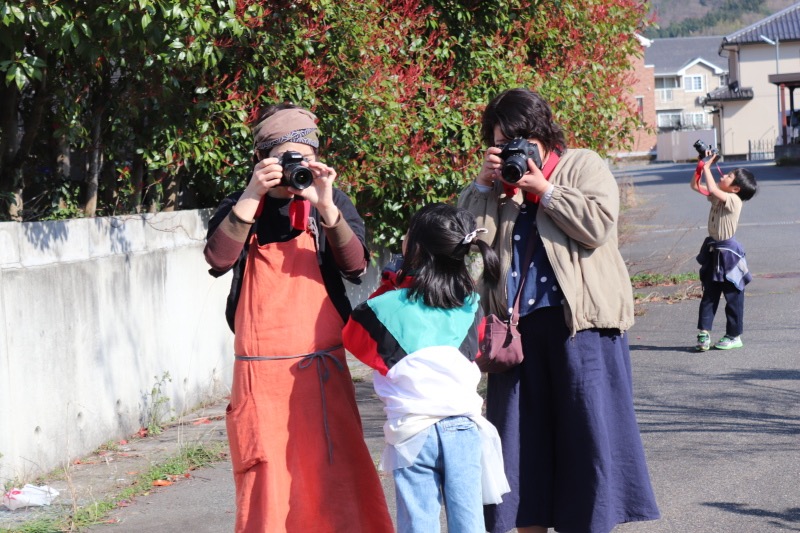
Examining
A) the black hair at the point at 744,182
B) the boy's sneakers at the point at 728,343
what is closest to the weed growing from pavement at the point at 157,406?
the boy's sneakers at the point at 728,343

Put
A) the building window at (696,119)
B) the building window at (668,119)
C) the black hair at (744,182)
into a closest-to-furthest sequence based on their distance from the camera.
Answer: the black hair at (744,182), the building window at (668,119), the building window at (696,119)

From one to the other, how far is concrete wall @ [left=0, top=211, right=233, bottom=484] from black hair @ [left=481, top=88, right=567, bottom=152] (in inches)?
114

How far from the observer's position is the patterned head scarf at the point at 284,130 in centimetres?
346

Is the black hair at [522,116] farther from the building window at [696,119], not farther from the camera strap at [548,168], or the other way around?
the building window at [696,119]

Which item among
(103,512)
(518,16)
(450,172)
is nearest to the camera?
(103,512)

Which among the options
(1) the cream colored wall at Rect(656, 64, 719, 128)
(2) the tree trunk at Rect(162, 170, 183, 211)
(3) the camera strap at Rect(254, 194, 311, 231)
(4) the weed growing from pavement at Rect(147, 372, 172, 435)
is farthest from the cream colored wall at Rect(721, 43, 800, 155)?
(3) the camera strap at Rect(254, 194, 311, 231)

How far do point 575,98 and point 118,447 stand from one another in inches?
206

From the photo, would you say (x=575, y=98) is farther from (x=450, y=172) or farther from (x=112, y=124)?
(x=112, y=124)

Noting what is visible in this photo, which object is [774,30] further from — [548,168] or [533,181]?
[533,181]

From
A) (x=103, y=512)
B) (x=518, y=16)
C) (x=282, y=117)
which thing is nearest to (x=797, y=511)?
(x=282, y=117)

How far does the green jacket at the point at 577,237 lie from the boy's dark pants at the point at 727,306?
16.6 feet

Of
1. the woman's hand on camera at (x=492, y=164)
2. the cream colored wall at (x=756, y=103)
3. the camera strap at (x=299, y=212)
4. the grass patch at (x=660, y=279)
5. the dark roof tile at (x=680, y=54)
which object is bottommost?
the grass patch at (x=660, y=279)

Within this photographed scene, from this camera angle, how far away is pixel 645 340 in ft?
30.2

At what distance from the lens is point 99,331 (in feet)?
19.9
